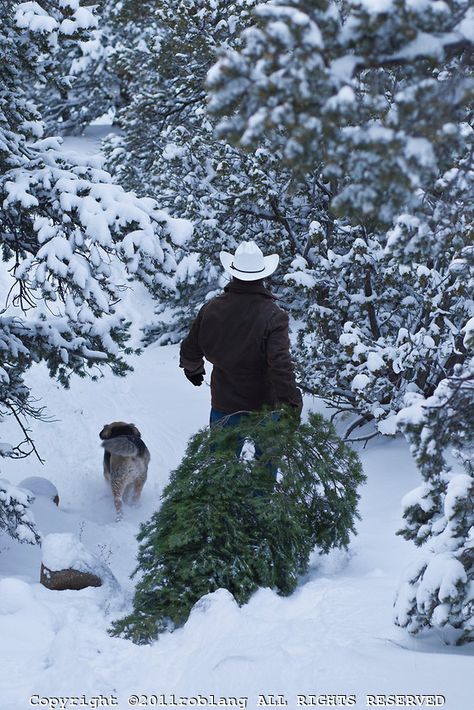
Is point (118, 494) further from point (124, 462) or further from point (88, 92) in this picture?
point (88, 92)

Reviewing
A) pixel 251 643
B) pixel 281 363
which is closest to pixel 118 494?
pixel 281 363

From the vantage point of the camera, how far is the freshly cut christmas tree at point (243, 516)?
15.5 ft

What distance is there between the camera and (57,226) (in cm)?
615

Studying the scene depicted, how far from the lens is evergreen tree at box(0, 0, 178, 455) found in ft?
19.6

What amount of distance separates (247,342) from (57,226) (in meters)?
1.77

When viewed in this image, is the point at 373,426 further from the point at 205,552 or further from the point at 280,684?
the point at 280,684

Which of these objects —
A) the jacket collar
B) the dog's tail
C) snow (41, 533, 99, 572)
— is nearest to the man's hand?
the jacket collar

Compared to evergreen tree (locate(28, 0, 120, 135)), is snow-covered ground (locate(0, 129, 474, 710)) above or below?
below

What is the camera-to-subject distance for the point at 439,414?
134 inches

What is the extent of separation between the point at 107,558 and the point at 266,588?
7.53 ft

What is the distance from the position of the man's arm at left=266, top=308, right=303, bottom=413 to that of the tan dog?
3234 mm

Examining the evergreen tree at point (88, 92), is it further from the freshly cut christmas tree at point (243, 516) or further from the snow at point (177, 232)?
the freshly cut christmas tree at point (243, 516)

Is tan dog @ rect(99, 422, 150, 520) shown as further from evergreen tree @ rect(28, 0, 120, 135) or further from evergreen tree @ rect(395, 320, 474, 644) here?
evergreen tree @ rect(28, 0, 120, 135)

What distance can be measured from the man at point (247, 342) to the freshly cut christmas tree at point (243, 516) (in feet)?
0.99
